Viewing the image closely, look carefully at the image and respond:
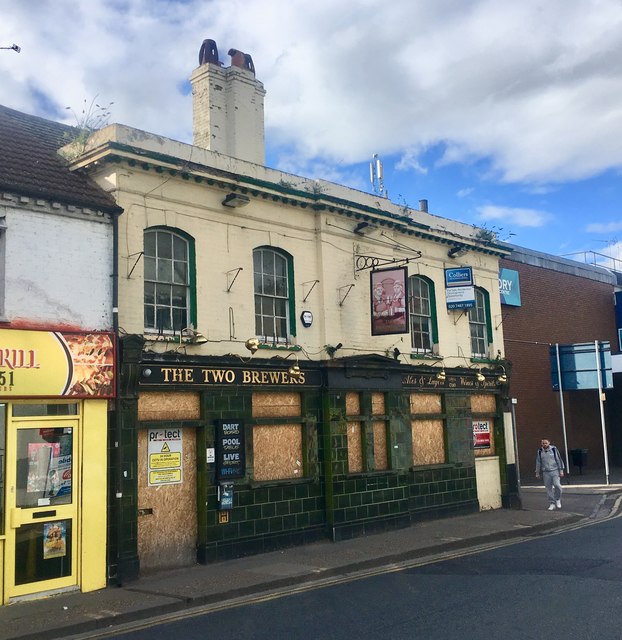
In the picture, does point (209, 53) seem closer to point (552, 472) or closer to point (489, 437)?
point (489, 437)

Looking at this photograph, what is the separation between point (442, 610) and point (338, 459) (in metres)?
6.41

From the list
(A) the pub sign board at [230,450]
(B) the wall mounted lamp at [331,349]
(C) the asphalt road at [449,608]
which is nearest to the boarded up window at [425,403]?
(B) the wall mounted lamp at [331,349]

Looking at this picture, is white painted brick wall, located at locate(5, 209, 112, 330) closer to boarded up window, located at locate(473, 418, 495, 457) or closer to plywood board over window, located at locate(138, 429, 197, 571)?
plywood board over window, located at locate(138, 429, 197, 571)

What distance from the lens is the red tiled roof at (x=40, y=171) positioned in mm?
11186

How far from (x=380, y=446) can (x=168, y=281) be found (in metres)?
6.33

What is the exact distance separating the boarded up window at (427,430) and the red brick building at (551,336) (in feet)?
20.9

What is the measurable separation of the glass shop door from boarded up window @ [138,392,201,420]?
1.42m

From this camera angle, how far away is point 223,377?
13.5 metres

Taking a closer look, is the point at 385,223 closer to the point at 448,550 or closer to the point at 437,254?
the point at 437,254

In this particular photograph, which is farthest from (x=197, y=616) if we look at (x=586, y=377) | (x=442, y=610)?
(x=586, y=377)

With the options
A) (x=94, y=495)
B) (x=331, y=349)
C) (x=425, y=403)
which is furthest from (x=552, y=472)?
(x=94, y=495)

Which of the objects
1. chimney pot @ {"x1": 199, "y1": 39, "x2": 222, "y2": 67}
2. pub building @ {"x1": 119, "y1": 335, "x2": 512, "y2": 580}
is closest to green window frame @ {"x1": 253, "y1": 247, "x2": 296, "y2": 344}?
pub building @ {"x1": 119, "y1": 335, "x2": 512, "y2": 580}

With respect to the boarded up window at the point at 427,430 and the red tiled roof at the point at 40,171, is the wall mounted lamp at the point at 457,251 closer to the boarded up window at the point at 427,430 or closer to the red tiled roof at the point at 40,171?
the boarded up window at the point at 427,430

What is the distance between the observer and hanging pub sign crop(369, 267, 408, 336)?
1549cm
